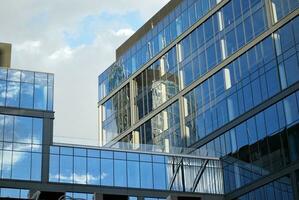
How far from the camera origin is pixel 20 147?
2328 inches

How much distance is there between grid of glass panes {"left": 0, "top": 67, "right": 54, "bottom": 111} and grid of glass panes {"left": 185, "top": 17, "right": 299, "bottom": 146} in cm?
1641

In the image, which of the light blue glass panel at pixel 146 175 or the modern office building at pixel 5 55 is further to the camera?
the modern office building at pixel 5 55

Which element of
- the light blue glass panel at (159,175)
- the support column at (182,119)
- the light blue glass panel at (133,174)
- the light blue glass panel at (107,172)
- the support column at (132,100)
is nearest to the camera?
the light blue glass panel at (107,172)

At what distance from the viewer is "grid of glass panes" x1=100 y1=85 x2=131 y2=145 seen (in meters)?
84.1

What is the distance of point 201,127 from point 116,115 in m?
19.9

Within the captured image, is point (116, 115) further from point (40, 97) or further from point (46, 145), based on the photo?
point (46, 145)

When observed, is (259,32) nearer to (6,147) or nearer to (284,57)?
(284,57)

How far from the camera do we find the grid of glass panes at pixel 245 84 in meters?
57.4

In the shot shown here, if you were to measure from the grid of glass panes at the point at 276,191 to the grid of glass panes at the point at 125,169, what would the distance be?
6.75 m

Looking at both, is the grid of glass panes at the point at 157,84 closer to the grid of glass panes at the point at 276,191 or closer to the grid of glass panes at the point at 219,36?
the grid of glass panes at the point at 219,36

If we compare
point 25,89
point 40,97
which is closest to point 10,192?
point 40,97

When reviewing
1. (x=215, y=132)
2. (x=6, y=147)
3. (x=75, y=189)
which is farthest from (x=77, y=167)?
(x=215, y=132)

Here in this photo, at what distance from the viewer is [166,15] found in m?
78.6

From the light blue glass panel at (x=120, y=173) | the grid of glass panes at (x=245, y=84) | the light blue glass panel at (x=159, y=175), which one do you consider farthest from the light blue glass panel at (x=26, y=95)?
the grid of glass panes at (x=245, y=84)
